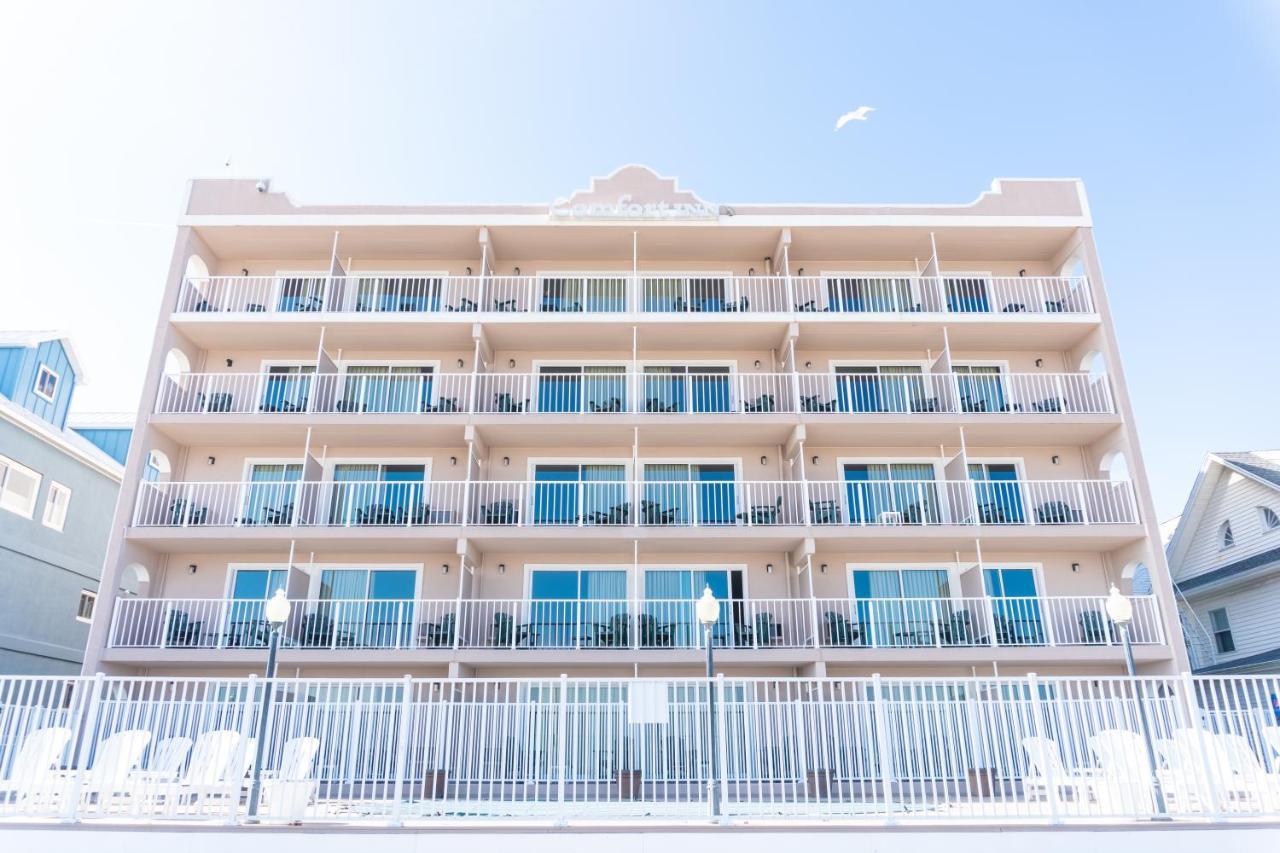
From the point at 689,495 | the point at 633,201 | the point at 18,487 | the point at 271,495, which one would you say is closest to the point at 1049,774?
the point at 689,495

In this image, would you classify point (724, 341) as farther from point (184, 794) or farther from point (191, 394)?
point (184, 794)

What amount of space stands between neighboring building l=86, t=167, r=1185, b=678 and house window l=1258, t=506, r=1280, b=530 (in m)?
6.98

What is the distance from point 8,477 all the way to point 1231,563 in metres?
33.3

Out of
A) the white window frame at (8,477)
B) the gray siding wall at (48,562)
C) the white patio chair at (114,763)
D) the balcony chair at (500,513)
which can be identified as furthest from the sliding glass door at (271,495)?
the white patio chair at (114,763)

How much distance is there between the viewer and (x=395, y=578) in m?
19.6

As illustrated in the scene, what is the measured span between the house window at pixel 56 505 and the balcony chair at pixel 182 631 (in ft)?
25.3

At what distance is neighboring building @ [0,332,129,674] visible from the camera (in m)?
21.5

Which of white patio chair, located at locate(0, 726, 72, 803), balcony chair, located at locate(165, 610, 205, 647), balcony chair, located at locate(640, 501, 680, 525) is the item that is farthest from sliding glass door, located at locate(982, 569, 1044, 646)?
balcony chair, located at locate(165, 610, 205, 647)

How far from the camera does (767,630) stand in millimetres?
18359

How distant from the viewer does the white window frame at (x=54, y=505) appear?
23078 mm

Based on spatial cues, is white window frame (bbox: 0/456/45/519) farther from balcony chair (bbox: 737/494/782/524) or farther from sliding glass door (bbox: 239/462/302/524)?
balcony chair (bbox: 737/494/782/524)

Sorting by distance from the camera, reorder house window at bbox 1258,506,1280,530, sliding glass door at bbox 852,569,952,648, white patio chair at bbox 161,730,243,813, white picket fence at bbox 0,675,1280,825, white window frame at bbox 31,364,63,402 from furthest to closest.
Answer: white window frame at bbox 31,364,63,402 → house window at bbox 1258,506,1280,530 → sliding glass door at bbox 852,569,952,648 → white patio chair at bbox 161,730,243,813 → white picket fence at bbox 0,675,1280,825

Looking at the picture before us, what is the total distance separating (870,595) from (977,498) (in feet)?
11.5

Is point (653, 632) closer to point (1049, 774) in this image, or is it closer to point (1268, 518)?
point (1049, 774)
